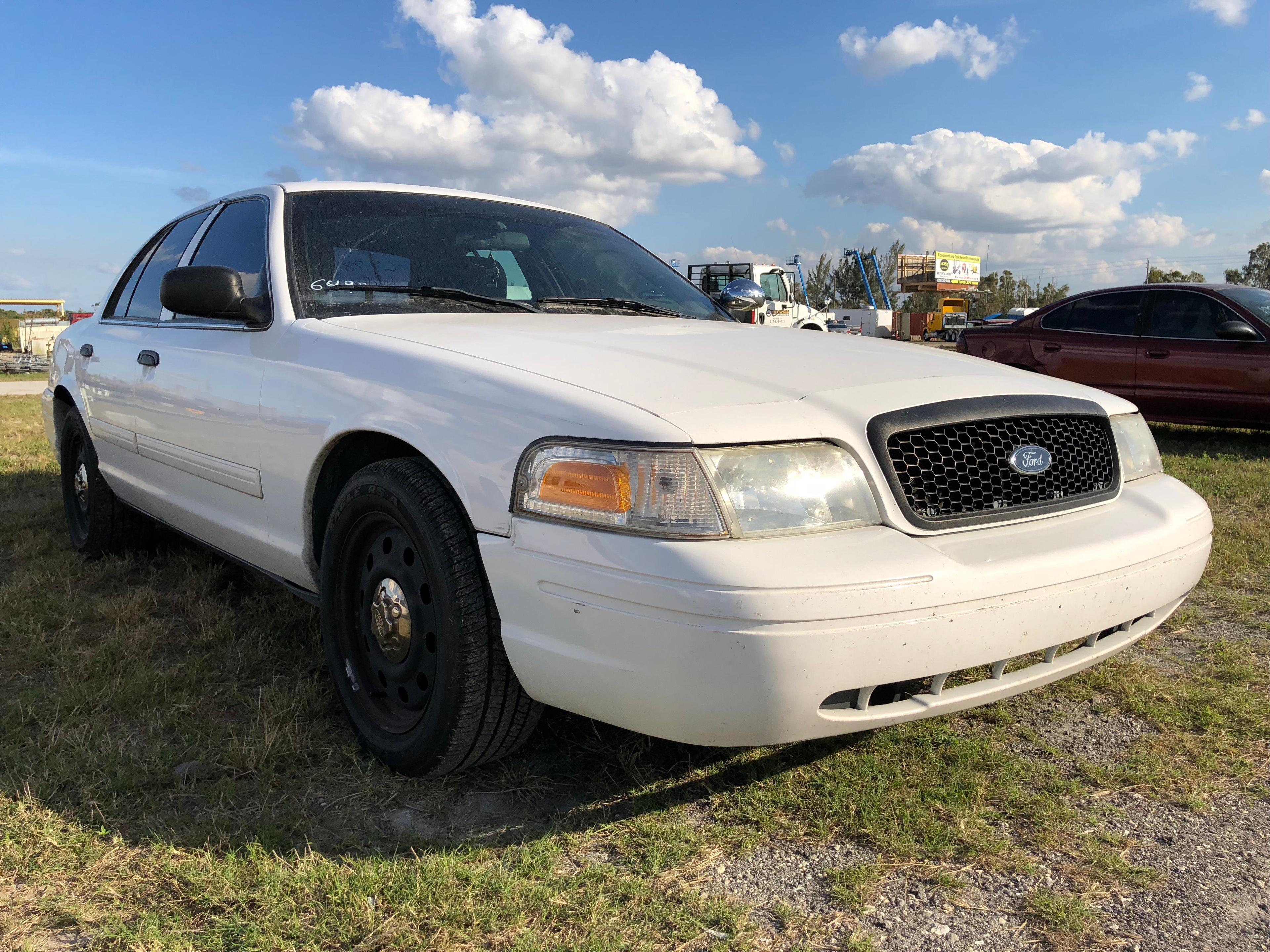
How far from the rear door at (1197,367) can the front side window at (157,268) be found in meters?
7.31

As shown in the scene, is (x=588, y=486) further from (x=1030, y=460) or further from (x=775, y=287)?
(x=775, y=287)

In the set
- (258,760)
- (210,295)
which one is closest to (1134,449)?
(258,760)

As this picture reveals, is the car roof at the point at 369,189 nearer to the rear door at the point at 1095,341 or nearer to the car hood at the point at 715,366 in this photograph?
the car hood at the point at 715,366

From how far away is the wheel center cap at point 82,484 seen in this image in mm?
4359

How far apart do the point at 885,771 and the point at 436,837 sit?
106cm

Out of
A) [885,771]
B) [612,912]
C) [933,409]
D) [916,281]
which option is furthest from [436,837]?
[916,281]

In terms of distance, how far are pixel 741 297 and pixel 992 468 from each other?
6.14 feet

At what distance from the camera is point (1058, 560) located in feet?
6.44

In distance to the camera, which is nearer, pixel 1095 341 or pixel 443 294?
pixel 443 294

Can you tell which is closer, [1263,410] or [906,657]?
[906,657]

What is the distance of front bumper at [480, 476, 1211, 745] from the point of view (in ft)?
5.61

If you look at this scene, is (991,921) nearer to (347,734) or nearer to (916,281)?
(347,734)

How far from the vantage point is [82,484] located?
450 cm

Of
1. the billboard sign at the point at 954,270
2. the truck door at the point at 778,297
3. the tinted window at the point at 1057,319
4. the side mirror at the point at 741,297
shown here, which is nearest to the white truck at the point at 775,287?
the truck door at the point at 778,297
